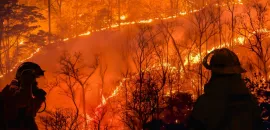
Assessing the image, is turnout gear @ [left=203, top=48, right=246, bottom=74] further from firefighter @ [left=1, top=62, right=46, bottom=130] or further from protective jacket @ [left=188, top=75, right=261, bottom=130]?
firefighter @ [left=1, top=62, right=46, bottom=130]

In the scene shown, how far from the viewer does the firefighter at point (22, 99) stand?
2305mm

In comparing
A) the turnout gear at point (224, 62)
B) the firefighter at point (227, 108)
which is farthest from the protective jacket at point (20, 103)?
the turnout gear at point (224, 62)

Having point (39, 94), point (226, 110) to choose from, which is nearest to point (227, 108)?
point (226, 110)

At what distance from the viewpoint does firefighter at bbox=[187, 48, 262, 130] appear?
77.4 inches

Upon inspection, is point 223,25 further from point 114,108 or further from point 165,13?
point 114,108

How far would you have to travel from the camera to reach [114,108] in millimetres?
30641

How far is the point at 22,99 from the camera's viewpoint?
90.3 inches

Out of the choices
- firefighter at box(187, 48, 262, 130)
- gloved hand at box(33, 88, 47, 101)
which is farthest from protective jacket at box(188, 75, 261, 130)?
gloved hand at box(33, 88, 47, 101)

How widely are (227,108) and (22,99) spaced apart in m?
1.28

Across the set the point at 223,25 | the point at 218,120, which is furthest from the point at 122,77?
the point at 218,120

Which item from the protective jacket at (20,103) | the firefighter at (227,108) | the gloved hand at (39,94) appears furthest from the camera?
the gloved hand at (39,94)

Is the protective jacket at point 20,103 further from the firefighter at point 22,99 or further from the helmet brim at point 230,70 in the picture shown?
the helmet brim at point 230,70

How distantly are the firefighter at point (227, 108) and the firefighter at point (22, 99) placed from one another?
106cm

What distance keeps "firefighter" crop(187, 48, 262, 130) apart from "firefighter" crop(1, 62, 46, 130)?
106 centimetres
